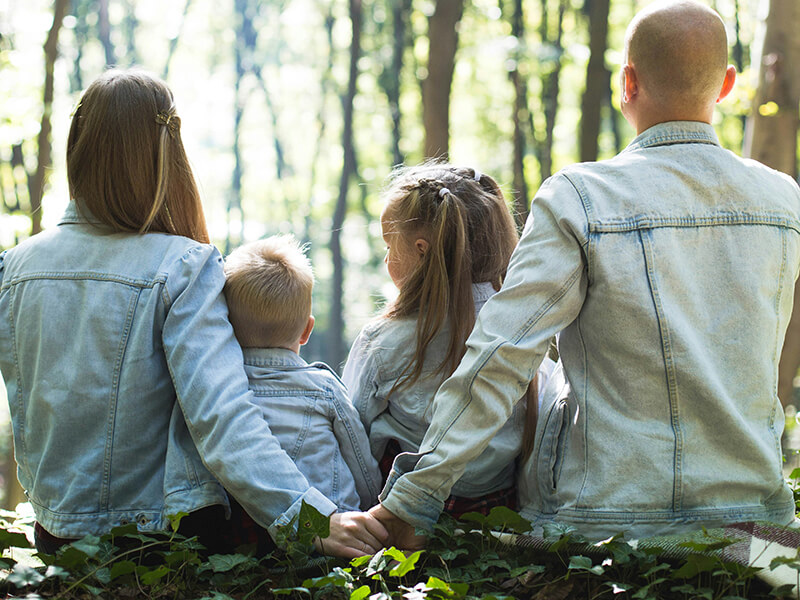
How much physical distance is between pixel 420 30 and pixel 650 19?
2104 cm

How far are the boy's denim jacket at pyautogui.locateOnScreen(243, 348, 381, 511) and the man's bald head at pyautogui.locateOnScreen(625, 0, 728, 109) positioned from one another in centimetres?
149

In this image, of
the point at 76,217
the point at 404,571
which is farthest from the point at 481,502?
the point at 76,217

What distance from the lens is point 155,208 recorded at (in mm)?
2732

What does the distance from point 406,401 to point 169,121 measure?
129 centimetres

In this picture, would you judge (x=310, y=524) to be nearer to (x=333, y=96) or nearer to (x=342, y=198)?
(x=342, y=198)

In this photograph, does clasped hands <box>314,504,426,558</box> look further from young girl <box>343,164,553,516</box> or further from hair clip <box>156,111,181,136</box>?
hair clip <box>156,111,181,136</box>

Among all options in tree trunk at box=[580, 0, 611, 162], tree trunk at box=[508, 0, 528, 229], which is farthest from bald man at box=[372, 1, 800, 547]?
tree trunk at box=[508, 0, 528, 229]

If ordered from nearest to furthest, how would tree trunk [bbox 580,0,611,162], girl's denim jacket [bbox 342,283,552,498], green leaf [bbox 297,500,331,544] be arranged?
green leaf [bbox 297,500,331,544]
girl's denim jacket [bbox 342,283,552,498]
tree trunk [bbox 580,0,611,162]

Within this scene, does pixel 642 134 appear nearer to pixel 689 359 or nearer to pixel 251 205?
pixel 689 359

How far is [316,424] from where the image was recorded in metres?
2.84

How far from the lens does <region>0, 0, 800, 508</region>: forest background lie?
10.4 metres

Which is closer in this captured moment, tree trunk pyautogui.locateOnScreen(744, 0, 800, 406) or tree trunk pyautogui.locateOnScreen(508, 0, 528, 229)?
tree trunk pyautogui.locateOnScreen(744, 0, 800, 406)

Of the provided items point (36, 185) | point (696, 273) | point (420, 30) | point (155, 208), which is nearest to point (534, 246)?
point (696, 273)

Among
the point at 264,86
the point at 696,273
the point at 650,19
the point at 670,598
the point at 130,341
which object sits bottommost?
the point at 670,598
